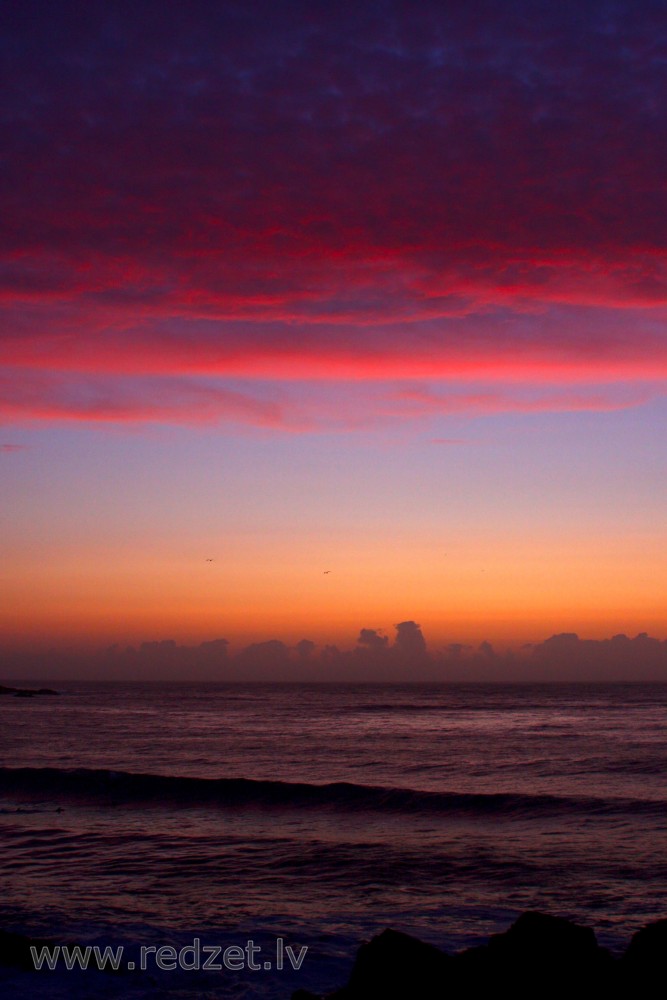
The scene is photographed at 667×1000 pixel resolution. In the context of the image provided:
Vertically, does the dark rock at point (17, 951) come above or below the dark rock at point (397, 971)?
below

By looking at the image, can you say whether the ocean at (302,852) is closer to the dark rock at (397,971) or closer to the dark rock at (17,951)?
the dark rock at (17,951)

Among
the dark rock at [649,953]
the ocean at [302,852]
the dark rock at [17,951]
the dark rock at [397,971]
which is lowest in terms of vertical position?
the ocean at [302,852]

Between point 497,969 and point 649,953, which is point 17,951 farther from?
point 649,953

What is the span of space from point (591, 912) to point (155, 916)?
7765mm

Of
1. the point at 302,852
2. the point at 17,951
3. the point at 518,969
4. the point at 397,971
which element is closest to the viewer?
the point at 518,969

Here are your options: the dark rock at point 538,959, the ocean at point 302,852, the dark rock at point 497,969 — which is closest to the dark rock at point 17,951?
the ocean at point 302,852

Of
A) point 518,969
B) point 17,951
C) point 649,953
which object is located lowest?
point 17,951

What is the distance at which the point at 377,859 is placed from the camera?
60.3 feet

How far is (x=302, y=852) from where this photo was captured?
19219mm

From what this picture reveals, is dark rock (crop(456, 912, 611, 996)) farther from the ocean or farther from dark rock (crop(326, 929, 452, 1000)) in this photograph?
the ocean

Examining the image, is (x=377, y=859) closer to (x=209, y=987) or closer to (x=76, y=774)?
(x=209, y=987)

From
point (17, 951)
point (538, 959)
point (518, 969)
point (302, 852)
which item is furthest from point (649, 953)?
point (302, 852)

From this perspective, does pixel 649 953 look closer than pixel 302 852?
Yes

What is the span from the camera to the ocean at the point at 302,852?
12.5 m
